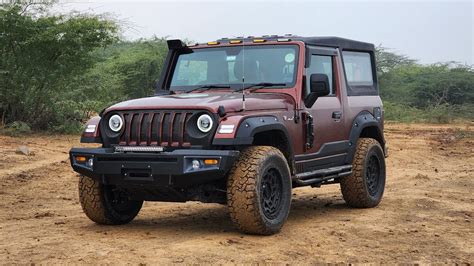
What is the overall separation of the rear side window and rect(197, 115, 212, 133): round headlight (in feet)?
9.00

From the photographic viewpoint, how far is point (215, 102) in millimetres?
6441

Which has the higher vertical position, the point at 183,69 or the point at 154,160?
the point at 183,69

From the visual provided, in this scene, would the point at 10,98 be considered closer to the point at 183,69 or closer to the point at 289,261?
the point at 183,69

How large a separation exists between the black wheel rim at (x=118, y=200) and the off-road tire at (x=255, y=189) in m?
1.32

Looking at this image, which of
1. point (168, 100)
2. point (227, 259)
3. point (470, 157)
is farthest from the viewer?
point (470, 157)

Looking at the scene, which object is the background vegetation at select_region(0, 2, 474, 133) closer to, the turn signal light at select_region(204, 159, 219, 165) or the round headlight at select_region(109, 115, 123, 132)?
the round headlight at select_region(109, 115, 123, 132)

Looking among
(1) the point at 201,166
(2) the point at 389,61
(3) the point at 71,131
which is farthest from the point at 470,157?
(2) the point at 389,61

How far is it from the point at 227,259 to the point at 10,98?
37.8ft

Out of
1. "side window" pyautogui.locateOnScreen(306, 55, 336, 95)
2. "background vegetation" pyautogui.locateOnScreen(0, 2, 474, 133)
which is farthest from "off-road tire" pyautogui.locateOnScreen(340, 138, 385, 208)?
"background vegetation" pyautogui.locateOnScreen(0, 2, 474, 133)

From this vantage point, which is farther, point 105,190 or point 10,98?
point 10,98

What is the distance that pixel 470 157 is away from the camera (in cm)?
1580

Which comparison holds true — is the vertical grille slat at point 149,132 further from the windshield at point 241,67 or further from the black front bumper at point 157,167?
the windshield at point 241,67

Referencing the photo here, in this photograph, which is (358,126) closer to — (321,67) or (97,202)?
(321,67)

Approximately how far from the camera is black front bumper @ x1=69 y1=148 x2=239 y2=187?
20.1ft
